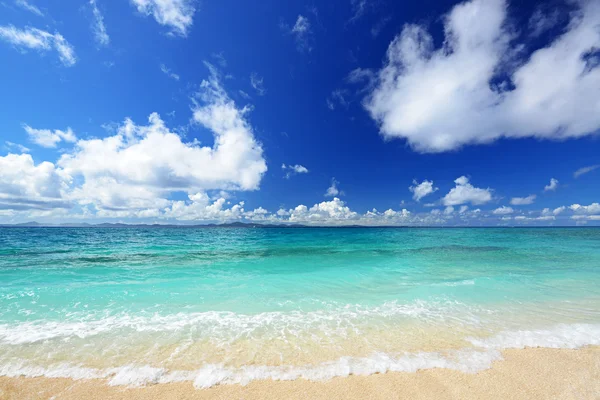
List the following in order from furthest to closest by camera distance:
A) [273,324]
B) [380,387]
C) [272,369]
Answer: [273,324], [272,369], [380,387]

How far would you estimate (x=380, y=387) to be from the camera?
4.39 metres

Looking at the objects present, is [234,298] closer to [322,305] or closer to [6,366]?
[322,305]

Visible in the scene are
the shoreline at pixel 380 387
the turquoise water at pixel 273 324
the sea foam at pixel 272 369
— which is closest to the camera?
the shoreline at pixel 380 387

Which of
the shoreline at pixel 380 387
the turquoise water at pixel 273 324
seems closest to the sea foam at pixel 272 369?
the turquoise water at pixel 273 324

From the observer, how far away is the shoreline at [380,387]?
4211mm

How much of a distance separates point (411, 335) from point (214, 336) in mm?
5149

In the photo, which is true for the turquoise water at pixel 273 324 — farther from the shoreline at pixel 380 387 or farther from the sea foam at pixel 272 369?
the shoreline at pixel 380 387

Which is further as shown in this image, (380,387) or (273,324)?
(273,324)

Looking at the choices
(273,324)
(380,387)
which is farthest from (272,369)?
(273,324)

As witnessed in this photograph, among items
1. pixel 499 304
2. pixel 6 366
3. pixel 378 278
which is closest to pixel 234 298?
pixel 6 366

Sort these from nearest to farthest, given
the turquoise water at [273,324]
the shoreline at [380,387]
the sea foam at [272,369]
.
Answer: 1. the shoreline at [380,387]
2. the sea foam at [272,369]
3. the turquoise water at [273,324]

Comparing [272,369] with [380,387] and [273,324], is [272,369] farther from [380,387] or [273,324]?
[273,324]

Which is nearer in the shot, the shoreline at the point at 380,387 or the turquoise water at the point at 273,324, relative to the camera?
the shoreline at the point at 380,387

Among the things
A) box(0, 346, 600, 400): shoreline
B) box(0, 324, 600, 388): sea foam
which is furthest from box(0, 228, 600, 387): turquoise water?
box(0, 346, 600, 400): shoreline
